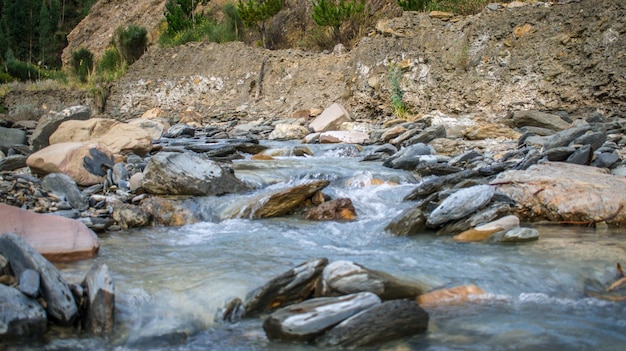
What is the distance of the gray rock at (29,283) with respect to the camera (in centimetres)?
281

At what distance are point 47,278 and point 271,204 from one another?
2931 mm

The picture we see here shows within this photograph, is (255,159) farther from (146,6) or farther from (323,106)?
(146,6)

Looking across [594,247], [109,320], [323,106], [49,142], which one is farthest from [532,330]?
[323,106]

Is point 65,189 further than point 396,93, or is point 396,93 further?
point 396,93

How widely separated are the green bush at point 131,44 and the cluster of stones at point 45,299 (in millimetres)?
19656

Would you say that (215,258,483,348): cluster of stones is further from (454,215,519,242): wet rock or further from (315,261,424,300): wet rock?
(454,215,519,242): wet rock

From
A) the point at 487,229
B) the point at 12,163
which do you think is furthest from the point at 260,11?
the point at 487,229

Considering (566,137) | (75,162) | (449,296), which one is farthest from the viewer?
(566,137)

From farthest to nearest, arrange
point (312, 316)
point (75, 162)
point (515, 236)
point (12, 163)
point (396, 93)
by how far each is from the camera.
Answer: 1. point (396, 93)
2. point (12, 163)
3. point (75, 162)
4. point (515, 236)
5. point (312, 316)

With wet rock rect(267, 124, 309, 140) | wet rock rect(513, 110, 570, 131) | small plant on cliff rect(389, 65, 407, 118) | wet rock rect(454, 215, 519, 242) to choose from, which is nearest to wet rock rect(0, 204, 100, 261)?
wet rock rect(454, 215, 519, 242)

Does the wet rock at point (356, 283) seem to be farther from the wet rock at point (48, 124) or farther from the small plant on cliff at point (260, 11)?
the small plant on cliff at point (260, 11)

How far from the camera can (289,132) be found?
11.9m

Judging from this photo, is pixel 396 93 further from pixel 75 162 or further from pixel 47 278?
pixel 47 278

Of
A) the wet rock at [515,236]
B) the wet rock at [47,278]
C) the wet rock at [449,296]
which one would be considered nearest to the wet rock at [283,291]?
the wet rock at [449,296]
